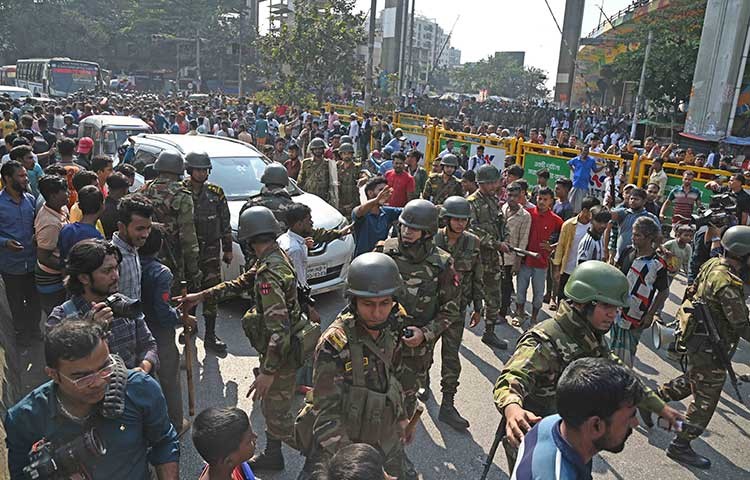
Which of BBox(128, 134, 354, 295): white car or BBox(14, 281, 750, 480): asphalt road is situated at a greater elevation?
BBox(128, 134, 354, 295): white car

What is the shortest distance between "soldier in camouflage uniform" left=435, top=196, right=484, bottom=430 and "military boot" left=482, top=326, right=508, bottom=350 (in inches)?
62.1

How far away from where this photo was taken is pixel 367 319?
279 centimetres

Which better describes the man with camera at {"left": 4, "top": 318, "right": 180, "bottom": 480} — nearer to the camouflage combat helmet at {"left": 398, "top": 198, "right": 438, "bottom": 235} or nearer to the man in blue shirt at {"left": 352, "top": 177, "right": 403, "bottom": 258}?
the camouflage combat helmet at {"left": 398, "top": 198, "right": 438, "bottom": 235}

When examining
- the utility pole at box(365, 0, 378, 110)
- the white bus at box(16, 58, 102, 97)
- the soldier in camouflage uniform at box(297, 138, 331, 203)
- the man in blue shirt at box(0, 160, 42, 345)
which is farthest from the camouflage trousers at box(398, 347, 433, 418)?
the white bus at box(16, 58, 102, 97)

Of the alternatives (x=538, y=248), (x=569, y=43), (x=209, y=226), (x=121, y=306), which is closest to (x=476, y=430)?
(x=538, y=248)

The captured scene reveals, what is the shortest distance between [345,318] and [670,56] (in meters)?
25.8

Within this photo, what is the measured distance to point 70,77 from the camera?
31.8 m

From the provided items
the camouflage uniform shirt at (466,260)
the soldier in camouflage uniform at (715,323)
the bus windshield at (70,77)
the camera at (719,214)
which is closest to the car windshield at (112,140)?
the camouflage uniform shirt at (466,260)

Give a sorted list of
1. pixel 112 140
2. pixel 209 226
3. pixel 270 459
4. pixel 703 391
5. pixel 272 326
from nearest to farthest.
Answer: pixel 272 326 → pixel 270 459 → pixel 703 391 → pixel 209 226 → pixel 112 140

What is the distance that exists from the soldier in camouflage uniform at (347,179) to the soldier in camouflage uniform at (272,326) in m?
5.18

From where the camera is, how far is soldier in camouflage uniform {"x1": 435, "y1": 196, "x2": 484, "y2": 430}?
15.3 feet

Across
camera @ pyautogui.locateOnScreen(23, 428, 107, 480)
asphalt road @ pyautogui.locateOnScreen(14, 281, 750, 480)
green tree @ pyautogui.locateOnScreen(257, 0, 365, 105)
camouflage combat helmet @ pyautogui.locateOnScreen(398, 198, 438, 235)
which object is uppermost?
green tree @ pyautogui.locateOnScreen(257, 0, 365, 105)

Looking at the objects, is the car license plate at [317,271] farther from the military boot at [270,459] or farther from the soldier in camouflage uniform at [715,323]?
the soldier in camouflage uniform at [715,323]

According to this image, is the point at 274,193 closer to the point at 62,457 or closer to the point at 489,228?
the point at 489,228
